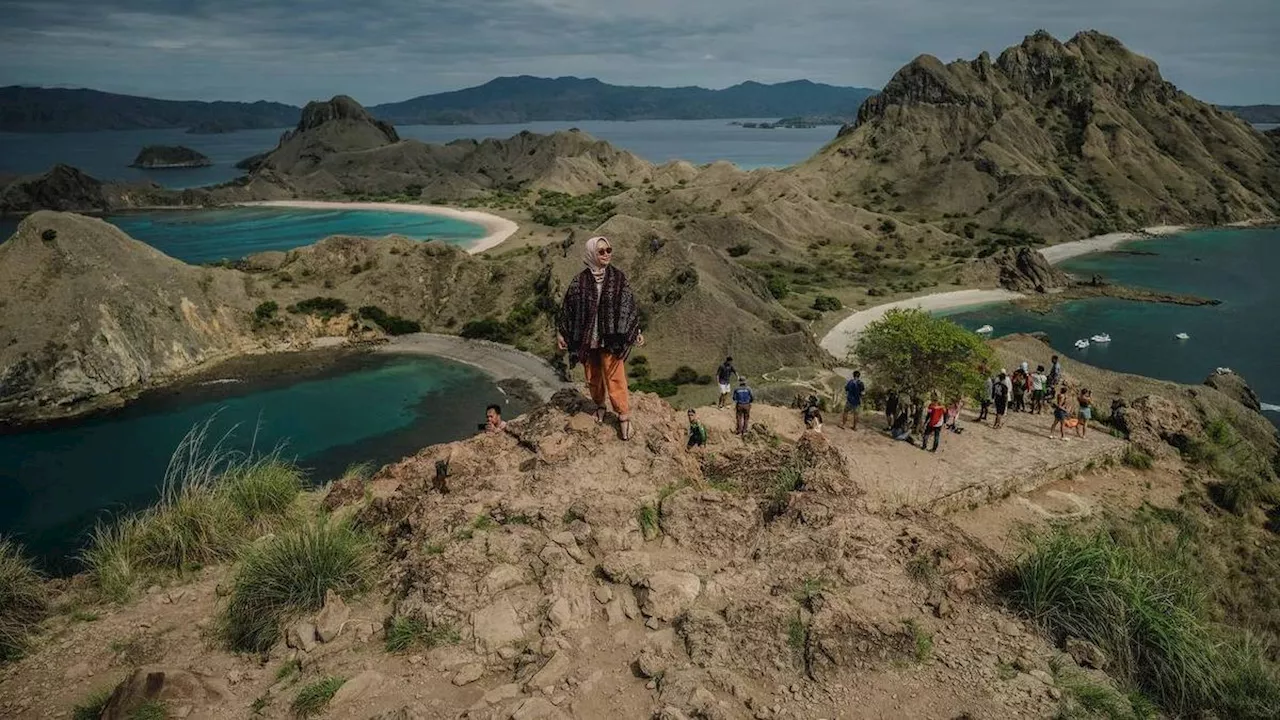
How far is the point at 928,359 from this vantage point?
22.7 m

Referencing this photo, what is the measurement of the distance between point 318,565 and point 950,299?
7497 centimetres

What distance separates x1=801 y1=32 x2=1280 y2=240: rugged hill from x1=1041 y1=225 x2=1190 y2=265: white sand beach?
2.18 metres

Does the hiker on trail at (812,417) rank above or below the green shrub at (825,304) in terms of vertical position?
above

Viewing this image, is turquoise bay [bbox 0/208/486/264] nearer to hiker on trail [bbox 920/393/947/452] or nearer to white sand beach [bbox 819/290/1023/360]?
white sand beach [bbox 819/290/1023/360]

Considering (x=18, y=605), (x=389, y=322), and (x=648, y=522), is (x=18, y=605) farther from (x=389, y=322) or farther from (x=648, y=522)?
(x=389, y=322)

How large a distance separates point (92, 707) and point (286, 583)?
7.42ft

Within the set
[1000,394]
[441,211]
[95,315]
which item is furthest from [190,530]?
[441,211]

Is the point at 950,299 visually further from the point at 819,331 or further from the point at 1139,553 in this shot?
the point at 1139,553

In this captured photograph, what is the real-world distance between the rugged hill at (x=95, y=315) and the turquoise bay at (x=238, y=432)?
3.33m

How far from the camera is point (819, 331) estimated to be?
196 feet

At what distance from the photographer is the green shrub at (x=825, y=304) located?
2579 inches

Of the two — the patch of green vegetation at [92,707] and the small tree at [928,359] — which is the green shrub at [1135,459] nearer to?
the small tree at [928,359]

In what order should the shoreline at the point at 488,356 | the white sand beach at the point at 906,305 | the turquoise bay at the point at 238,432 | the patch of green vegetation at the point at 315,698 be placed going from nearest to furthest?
the patch of green vegetation at the point at 315,698 → the turquoise bay at the point at 238,432 → the shoreline at the point at 488,356 → the white sand beach at the point at 906,305

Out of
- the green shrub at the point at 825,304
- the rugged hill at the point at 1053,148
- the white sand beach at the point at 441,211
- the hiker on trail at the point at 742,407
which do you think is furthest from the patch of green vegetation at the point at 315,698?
the rugged hill at the point at 1053,148
